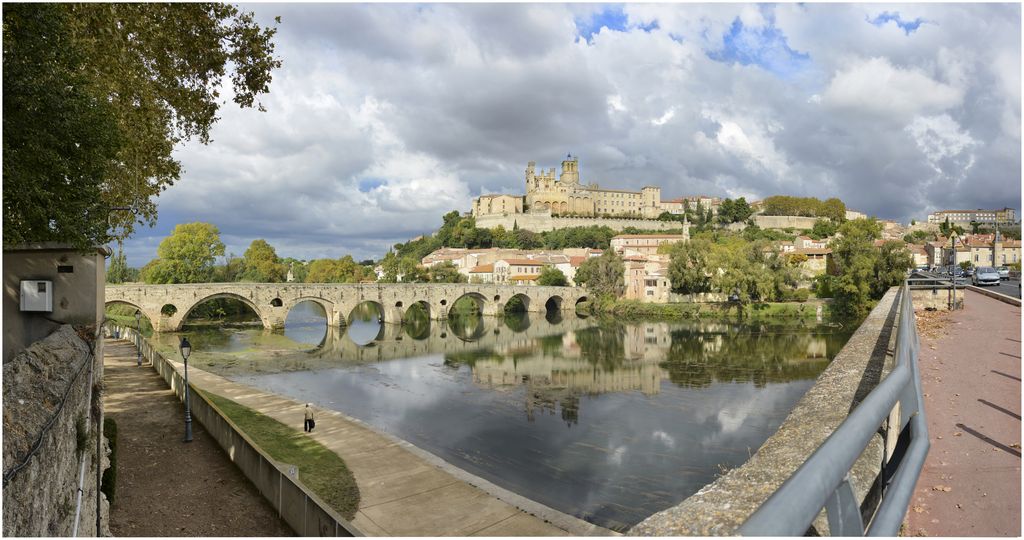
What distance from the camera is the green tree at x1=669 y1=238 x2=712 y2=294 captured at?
176 ft

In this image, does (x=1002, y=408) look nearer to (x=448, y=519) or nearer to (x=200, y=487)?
(x=448, y=519)

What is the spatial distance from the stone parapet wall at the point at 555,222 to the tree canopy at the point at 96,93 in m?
94.6

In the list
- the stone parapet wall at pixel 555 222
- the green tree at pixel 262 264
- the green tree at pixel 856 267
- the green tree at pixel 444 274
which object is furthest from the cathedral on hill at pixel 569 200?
the green tree at pixel 856 267

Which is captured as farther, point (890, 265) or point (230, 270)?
point (230, 270)

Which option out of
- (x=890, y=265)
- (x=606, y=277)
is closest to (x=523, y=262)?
(x=606, y=277)

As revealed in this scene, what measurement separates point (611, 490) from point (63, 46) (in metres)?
12.1

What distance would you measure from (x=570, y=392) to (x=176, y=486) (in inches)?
603

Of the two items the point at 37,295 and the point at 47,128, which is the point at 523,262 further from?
the point at 47,128

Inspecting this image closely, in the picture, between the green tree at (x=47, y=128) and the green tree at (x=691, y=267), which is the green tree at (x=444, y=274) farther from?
the green tree at (x=47, y=128)

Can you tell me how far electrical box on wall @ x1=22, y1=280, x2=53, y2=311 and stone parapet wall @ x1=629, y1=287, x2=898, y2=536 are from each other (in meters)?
10.4

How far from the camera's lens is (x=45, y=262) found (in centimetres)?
983

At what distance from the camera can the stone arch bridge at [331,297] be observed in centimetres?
4062

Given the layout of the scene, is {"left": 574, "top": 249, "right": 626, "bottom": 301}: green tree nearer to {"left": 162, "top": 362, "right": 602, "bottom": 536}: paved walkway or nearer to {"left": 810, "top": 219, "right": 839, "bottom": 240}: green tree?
{"left": 162, "top": 362, "right": 602, "bottom": 536}: paved walkway

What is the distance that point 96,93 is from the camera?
796cm
